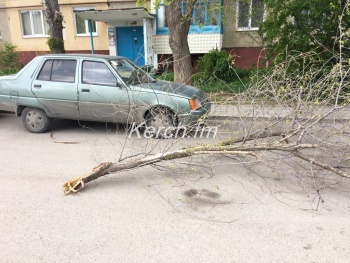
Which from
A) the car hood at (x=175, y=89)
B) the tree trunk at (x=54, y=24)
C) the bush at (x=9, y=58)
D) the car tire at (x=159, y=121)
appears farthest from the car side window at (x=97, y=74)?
the bush at (x=9, y=58)

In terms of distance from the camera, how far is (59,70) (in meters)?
6.08

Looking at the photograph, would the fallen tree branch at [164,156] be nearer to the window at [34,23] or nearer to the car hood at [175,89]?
the car hood at [175,89]

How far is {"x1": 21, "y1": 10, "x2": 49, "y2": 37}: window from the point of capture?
55.6ft

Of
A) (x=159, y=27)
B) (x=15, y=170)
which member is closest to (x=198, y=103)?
(x=15, y=170)

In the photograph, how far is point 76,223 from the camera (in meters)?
3.03

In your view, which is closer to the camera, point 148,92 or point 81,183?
point 81,183

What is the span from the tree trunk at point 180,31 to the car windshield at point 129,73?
242 centimetres

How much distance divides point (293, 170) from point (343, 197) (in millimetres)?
849

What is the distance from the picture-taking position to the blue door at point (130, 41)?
15977 millimetres

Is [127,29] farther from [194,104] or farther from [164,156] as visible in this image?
[164,156]

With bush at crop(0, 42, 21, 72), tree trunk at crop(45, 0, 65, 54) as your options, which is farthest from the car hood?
bush at crop(0, 42, 21, 72)

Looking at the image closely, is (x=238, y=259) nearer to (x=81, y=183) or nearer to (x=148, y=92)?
(x=81, y=183)

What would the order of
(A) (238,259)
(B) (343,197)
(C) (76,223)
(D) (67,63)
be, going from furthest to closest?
1. (D) (67,63)
2. (B) (343,197)
3. (C) (76,223)
4. (A) (238,259)

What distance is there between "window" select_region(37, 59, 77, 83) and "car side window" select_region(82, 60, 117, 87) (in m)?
0.27
